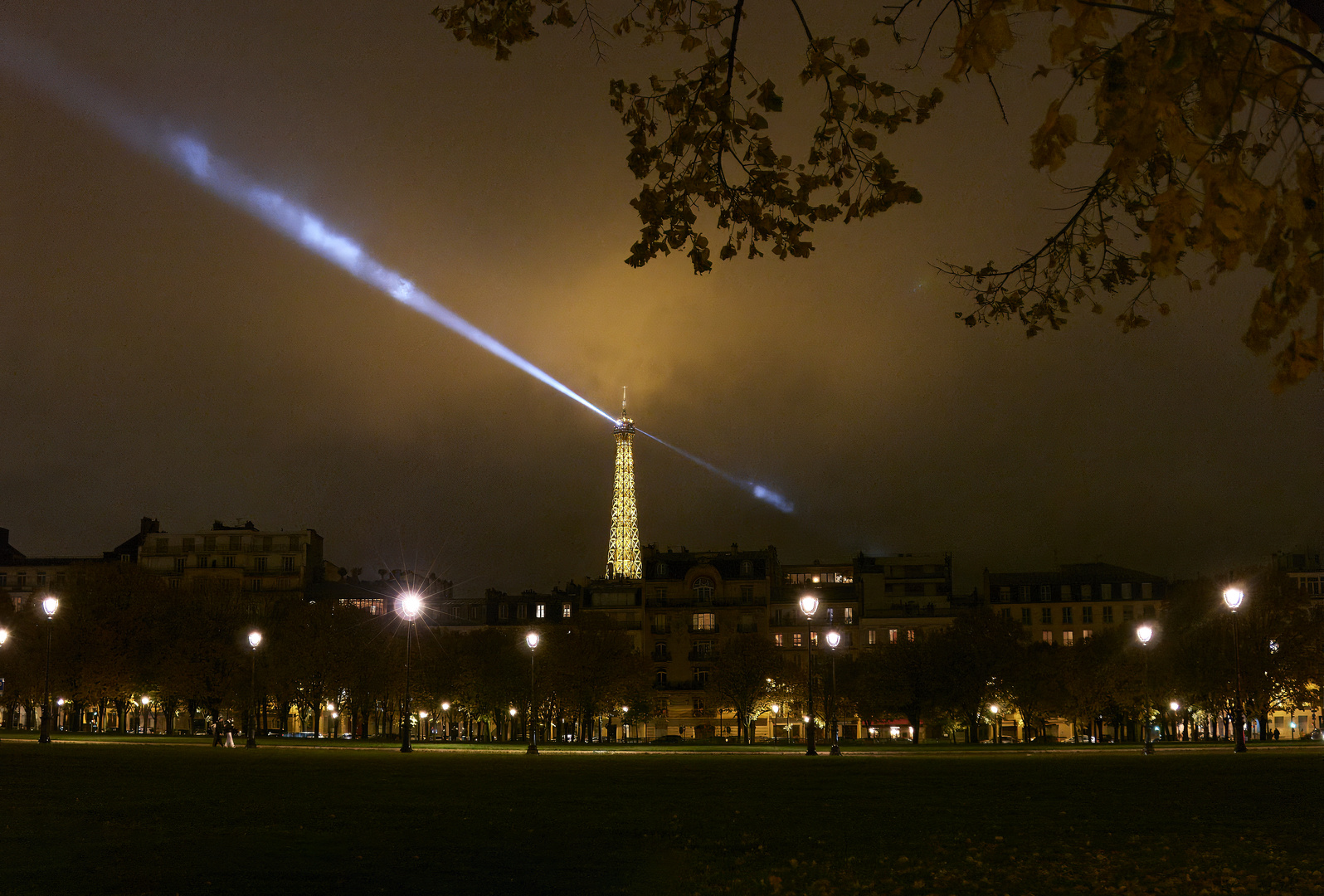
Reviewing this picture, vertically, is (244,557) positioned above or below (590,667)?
above

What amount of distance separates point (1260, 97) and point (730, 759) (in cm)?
4111

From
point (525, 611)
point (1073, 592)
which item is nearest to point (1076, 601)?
point (1073, 592)

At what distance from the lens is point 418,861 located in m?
15.0

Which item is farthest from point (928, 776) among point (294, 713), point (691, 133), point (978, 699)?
point (294, 713)

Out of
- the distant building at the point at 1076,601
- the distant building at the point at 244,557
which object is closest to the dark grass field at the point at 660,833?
the distant building at the point at 1076,601

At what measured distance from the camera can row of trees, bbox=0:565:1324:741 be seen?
7919 cm

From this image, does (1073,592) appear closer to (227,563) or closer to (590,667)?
(590,667)

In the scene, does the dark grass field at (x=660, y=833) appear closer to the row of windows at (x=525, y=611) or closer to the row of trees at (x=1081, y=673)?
the row of trees at (x=1081, y=673)

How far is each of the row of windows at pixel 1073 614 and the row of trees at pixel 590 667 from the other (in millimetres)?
25169

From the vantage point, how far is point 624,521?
189 m

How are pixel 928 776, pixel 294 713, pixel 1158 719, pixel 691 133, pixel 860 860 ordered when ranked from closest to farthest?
1. pixel 691 133
2. pixel 860 860
3. pixel 928 776
4. pixel 1158 719
5. pixel 294 713

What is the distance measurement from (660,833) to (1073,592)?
12581 cm

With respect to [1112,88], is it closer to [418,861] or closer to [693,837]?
[418,861]

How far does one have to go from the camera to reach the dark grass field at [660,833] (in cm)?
1345
